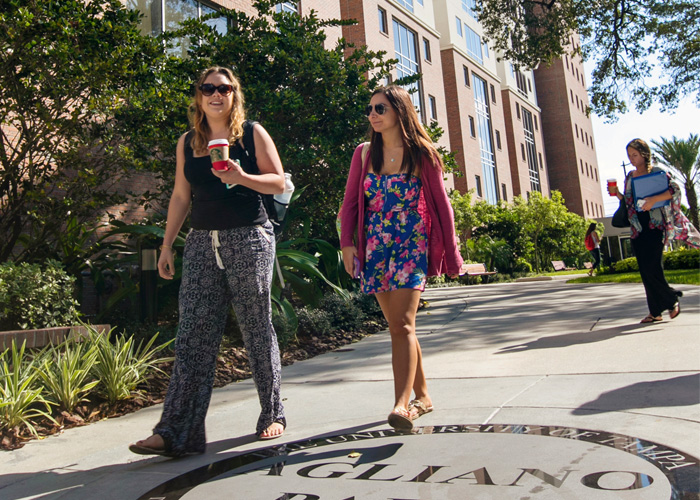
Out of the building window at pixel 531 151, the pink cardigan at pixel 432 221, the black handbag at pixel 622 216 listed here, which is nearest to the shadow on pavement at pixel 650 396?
the pink cardigan at pixel 432 221

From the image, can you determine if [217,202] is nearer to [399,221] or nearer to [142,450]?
[399,221]

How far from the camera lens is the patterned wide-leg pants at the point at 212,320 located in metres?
3.13

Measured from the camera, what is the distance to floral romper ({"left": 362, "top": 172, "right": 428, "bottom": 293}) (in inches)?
130

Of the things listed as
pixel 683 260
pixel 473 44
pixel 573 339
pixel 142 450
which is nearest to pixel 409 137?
pixel 142 450

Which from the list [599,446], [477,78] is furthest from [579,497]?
[477,78]

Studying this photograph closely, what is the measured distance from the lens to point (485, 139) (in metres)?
38.9

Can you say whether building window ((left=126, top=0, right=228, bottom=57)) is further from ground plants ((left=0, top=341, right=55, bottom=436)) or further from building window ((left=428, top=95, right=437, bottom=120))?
building window ((left=428, top=95, right=437, bottom=120))

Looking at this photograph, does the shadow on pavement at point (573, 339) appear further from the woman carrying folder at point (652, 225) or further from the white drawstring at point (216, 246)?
the white drawstring at point (216, 246)

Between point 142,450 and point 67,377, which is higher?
point 67,377

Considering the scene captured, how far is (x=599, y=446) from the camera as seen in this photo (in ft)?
8.54

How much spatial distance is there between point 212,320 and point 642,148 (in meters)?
4.75

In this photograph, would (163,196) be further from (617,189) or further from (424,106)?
(424,106)

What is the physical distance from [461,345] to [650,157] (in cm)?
270

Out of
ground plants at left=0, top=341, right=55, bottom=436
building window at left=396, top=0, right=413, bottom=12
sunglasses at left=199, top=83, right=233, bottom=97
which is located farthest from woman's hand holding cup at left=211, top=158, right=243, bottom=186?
building window at left=396, top=0, right=413, bottom=12
